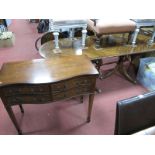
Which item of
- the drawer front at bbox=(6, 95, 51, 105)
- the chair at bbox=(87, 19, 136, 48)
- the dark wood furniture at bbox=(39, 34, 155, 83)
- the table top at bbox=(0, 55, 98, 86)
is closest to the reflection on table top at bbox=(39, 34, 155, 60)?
the dark wood furniture at bbox=(39, 34, 155, 83)

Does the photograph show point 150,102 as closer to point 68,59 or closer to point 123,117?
point 123,117

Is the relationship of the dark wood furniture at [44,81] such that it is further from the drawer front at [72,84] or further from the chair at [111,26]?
the chair at [111,26]

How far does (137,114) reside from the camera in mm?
980

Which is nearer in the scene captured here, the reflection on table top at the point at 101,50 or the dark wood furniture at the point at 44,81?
the dark wood furniture at the point at 44,81

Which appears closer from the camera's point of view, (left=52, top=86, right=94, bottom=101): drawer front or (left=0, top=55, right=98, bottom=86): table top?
(left=0, top=55, right=98, bottom=86): table top

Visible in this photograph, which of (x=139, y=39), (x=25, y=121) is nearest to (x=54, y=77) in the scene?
(x=25, y=121)

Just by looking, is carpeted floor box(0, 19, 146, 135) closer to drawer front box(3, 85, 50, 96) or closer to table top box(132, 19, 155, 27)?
drawer front box(3, 85, 50, 96)

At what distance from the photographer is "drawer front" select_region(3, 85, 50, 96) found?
1.21 m

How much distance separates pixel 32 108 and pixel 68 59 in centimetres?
87

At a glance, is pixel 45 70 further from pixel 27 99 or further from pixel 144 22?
pixel 144 22

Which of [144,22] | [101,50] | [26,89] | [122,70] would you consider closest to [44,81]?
[26,89]

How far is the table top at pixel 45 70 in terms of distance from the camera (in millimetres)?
1221

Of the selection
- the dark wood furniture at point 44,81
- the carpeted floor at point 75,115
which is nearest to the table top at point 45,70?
the dark wood furniture at point 44,81

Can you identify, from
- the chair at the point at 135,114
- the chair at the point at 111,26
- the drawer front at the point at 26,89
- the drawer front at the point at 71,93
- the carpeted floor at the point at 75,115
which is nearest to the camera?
the chair at the point at 135,114
